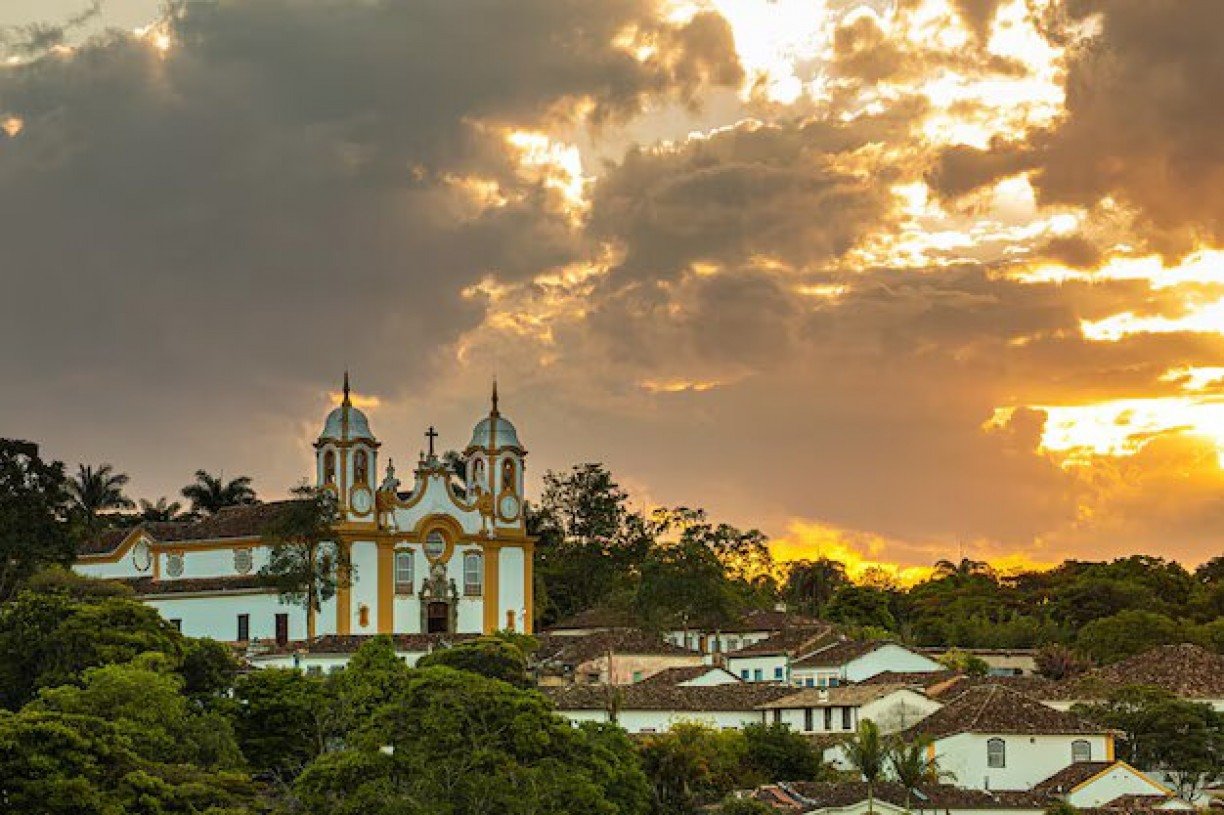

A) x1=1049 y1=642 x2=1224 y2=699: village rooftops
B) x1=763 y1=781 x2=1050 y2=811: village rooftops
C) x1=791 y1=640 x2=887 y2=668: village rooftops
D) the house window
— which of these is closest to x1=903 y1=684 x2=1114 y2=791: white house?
x1=763 y1=781 x2=1050 y2=811: village rooftops

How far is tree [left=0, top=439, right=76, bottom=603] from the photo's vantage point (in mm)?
69188

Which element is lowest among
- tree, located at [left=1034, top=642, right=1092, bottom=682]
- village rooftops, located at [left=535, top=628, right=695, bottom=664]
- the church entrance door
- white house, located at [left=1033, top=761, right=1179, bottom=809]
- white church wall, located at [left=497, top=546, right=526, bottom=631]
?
white house, located at [left=1033, top=761, right=1179, bottom=809]

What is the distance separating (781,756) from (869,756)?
5636 millimetres

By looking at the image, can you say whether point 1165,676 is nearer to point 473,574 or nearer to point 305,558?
point 473,574

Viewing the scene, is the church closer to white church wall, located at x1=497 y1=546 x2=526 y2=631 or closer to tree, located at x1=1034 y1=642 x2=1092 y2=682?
white church wall, located at x1=497 y1=546 x2=526 y2=631

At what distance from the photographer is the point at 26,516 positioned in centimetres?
6938

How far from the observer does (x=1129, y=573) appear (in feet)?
344

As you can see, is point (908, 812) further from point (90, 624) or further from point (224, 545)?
point (224, 545)

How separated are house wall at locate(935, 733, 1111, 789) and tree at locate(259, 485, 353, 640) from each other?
29.1 meters

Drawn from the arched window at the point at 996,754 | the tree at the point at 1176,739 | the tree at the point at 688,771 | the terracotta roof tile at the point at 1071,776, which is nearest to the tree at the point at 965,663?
the tree at the point at 1176,739

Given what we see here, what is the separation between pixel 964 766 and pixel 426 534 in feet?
105

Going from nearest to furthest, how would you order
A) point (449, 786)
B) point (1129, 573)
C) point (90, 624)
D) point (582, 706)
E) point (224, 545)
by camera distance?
point (449, 786), point (90, 624), point (582, 706), point (224, 545), point (1129, 573)

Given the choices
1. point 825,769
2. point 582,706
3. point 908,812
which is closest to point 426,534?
point 582,706

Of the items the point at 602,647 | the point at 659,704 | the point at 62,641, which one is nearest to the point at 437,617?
the point at 602,647
